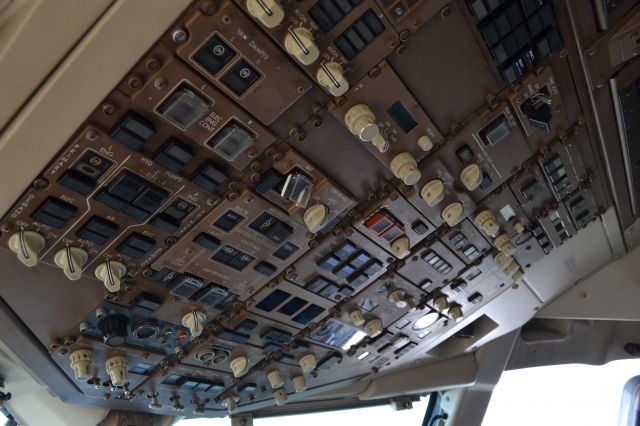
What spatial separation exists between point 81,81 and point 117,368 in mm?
1238

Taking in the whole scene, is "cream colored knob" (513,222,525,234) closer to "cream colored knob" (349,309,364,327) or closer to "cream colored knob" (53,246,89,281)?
"cream colored knob" (349,309,364,327)

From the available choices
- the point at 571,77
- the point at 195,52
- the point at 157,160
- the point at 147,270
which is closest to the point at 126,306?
the point at 147,270

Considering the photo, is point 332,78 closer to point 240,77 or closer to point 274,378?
point 240,77

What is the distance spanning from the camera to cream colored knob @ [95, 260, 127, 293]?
5.09 feet

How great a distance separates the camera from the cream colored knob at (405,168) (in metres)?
1.58

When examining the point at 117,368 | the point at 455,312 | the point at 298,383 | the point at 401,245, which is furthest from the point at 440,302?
the point at 117,368

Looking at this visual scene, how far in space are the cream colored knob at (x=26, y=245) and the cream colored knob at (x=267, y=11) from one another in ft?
2.80

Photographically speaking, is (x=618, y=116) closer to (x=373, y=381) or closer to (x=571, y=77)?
(x=571, y=77)

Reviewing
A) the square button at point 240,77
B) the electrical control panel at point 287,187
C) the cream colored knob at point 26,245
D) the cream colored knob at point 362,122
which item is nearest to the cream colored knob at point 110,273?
the electrical control panel at point 287,187

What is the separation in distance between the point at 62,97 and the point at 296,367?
73.1 inches

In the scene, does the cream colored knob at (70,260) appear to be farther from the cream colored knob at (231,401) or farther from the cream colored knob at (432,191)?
the cream colored knob at (231,401)

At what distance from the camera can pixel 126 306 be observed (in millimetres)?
1794

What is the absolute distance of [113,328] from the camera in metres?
1.76

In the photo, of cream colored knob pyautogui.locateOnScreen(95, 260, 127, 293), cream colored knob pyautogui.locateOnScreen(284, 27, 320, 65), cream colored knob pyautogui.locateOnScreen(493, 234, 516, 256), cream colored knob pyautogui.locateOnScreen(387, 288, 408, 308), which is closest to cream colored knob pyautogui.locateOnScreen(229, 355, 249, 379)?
cream colored knob pyautogui.locateOnScreen(387, 288, 408, 308)
